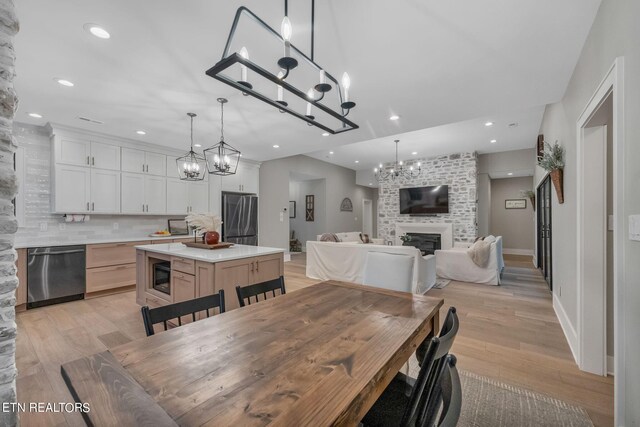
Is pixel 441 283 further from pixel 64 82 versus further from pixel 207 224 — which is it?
pixel 64 82

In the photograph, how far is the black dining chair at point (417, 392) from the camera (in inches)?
36.3

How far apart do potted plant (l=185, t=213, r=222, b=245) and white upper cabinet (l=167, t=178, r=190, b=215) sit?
232cm

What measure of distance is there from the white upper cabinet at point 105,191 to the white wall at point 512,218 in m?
9.98

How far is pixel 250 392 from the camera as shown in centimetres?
83

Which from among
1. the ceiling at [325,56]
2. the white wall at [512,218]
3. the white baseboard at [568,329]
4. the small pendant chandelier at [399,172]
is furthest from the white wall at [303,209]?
the white baseboard at [568,329]

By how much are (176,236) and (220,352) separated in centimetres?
487

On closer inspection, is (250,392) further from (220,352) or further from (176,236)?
(176,236)

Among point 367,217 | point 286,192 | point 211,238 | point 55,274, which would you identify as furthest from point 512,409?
point 367,217

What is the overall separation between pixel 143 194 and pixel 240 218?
6.25 feet

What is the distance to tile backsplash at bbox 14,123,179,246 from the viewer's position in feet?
13.2

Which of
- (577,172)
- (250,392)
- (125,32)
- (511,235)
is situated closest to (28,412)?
(250,392)

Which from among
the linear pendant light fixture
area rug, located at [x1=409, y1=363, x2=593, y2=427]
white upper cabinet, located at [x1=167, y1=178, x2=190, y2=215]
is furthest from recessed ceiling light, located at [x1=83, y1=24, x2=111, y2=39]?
area rug, located at [x1=409, y1=363, x2=593, y2=427]

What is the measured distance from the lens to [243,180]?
650 cm

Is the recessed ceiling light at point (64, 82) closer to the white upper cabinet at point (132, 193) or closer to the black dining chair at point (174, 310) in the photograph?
the white upper cabinet at point (132, 193)
